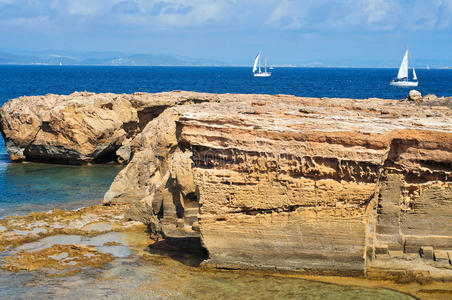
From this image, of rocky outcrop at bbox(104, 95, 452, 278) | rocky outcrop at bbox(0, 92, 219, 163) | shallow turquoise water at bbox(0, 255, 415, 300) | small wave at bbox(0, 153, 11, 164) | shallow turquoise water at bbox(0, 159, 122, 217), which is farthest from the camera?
small wave at bbox(0, 153, 11, 164)

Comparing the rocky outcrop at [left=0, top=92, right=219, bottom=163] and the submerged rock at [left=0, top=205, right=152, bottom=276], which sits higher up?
the rocky outcrop at [left=0, top=92, right=219, bottom=163]

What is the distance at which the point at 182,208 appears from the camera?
14211mm

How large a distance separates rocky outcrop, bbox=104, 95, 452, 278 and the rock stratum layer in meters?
0.02

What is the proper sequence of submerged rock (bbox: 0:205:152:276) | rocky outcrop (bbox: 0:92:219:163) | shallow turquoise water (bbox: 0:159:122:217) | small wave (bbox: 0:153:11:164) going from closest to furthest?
1. submerged rock (bbox: 0:205:152:276)
2. shallow turquoise water (bbox: 0:159:122:217)
3. rocky outcrop (bbox: 0:92:219:163)
4. small wave (bbox: 0:153:11:164)

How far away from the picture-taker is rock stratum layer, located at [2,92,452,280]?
11.4 m

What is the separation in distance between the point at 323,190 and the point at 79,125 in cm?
1618

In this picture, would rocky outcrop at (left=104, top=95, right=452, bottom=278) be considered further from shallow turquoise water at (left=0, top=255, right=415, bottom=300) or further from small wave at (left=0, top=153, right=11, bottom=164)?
small wave at (left=0, top=153, right=11, bottom=164)

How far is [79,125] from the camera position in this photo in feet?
82.8

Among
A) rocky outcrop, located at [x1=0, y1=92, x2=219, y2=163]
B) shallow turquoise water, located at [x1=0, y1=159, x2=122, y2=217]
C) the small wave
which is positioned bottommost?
the small wave

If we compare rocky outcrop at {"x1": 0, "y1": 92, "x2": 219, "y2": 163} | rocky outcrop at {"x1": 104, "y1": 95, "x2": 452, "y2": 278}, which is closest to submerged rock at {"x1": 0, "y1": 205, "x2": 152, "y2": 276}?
rocky outcrop at {"x1": 104, "y1": 95, "x2": 452, "y2": 278}

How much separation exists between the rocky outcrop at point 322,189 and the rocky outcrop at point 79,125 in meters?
13.3

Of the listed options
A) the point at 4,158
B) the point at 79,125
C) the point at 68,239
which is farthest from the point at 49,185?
the point at 4,158

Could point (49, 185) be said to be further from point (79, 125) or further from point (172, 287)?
point (172, 287)

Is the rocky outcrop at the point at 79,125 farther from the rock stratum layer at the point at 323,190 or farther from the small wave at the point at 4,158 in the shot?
the rock stratum layer at the point at 323,190
